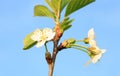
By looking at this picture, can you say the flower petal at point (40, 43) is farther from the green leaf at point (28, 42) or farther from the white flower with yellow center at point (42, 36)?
the green leaf at point (28, 42)

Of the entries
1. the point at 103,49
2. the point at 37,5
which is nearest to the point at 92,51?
the point at 103,49

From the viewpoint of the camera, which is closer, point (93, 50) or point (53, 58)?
point (53, 58)

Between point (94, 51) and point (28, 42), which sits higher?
point (28, 42)

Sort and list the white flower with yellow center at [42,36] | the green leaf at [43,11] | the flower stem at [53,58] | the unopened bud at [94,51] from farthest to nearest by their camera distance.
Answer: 1. the green leaf at [43,11]
2. the unopened bud at [94,51]
3. the white flower with yellow center at [42,36]
4. the flower stem at [53,58]

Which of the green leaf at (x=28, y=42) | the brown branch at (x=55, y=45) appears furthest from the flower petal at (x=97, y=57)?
the green leaf at (x=28, y=42)

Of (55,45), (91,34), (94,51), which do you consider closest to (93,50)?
(94,51)

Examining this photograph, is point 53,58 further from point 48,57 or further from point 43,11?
point 43,11

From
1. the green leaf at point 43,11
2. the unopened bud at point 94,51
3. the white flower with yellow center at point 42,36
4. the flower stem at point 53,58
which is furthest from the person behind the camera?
the green leaf at point 43,11

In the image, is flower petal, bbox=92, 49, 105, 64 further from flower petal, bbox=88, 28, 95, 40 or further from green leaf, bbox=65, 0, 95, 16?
green leaf, bbox=65, 0, 95, 16

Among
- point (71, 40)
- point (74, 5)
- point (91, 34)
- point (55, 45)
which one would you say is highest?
point (74, 5)

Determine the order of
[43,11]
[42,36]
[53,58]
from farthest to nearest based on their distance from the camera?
[43,11], [42,36], [53,58]
